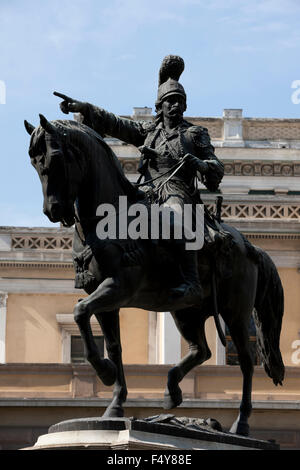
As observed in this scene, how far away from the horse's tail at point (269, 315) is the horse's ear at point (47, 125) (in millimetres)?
2991

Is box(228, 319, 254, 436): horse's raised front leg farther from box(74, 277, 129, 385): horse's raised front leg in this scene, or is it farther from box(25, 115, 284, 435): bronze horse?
box(74, 277, 129, 385): horse's raised front leg

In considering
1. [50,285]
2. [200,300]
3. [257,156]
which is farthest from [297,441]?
[257,156]

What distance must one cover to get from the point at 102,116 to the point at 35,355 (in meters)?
21.9

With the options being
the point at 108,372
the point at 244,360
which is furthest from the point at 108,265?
the point at 244,360

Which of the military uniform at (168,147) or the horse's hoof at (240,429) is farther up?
the military uniform at (168,147)

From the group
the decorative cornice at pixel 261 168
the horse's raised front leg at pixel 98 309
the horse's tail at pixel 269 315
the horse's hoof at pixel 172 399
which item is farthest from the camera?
the decorative cornice at pixel 261 168

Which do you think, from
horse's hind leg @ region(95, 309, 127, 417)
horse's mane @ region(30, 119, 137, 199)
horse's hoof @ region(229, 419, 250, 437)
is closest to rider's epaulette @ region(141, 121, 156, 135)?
horse's mane @ region(30, 119, 137, 199)

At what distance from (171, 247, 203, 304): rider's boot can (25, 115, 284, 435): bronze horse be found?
89mm

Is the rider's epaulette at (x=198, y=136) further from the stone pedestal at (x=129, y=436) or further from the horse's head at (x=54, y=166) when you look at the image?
the stone pedestal at (x=129, y=436)

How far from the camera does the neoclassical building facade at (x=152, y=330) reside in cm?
2478

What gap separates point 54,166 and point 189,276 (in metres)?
1.67

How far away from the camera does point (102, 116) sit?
39.5 ft

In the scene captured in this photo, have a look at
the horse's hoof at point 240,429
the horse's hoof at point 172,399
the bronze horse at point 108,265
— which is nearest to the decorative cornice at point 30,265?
the bronze horse at point 108,265

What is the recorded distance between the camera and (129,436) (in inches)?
403
